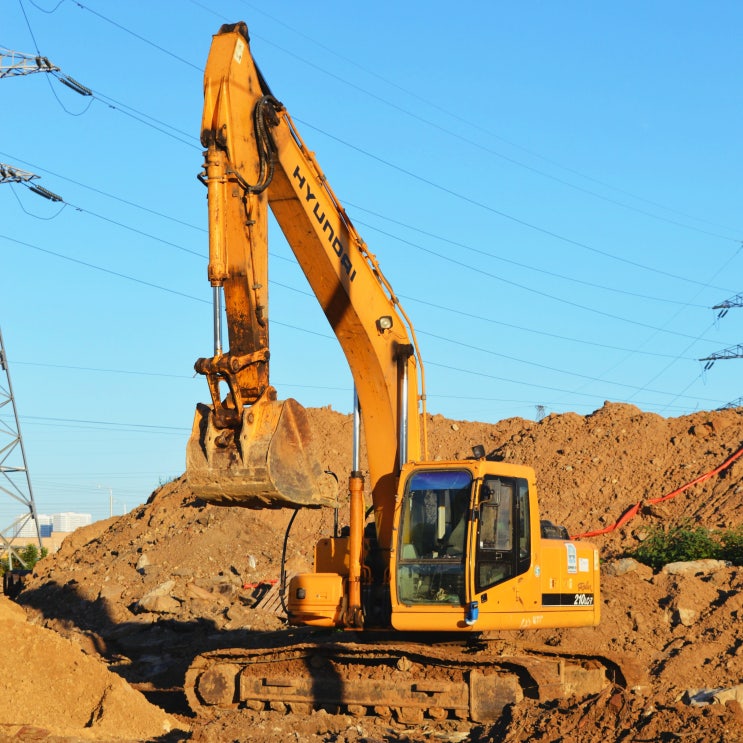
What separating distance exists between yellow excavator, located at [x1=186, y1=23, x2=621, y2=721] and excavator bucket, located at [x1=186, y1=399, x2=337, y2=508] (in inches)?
Answer: 0.7

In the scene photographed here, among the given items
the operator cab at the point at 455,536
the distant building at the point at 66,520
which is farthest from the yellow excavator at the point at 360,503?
the distant building at the point at 66,520

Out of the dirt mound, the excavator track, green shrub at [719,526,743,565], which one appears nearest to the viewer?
the excavator track

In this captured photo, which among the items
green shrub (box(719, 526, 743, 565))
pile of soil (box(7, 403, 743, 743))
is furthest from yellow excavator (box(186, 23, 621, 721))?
green shrub (box(719, 526, 743, 565))

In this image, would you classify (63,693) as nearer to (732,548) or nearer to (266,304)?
(266,304)

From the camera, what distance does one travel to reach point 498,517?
11.1 meters

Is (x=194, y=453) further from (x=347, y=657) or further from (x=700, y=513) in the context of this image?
(x=700, y=513)

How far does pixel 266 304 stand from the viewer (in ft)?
31.7

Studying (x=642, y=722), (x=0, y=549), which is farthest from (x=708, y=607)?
(x=0, y=549)

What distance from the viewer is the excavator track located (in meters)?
11.0

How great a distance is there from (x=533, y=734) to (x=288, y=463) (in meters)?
2.73

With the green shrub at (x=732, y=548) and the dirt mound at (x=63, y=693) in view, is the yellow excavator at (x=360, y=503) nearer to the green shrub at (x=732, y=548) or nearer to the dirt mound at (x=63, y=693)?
the dirt mound at (x=63, y=693)

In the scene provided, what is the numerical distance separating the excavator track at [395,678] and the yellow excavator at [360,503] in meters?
0.02

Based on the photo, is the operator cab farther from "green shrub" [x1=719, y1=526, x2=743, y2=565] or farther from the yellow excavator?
"green shrub" [x1=719, y1=526, x2=743, y2=565]

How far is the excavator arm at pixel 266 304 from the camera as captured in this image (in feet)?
29.5
